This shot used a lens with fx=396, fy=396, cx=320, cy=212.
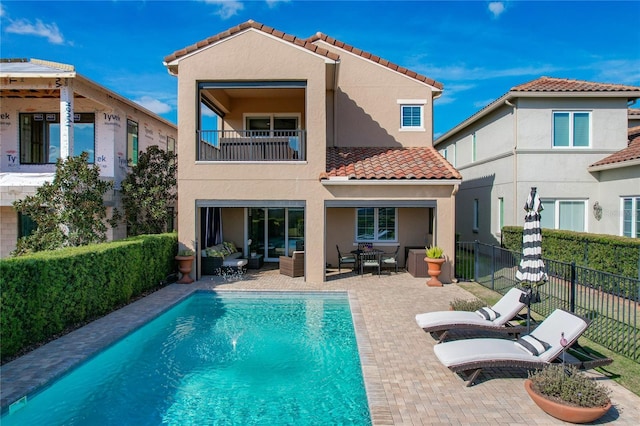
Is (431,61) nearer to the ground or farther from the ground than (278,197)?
farther from the ground

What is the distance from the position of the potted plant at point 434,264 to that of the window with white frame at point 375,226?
3880 millimetres

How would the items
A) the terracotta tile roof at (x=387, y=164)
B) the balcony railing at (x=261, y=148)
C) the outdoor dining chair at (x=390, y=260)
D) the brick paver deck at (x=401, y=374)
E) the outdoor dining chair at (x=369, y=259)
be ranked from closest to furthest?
the brick paver deck at (x=401, y=374)
the terracotta tile roof at (x=387, y=164)
the balcony railing at (x=261, y=148)
the outdoor dining chair at (x=369, y=259)
the outdoor dining chair at (x=390, y=260)

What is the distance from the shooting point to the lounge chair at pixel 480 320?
8.32m

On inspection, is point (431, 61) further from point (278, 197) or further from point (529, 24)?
point (278, 197)

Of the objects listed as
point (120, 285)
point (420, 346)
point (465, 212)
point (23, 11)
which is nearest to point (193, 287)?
point (120, 285)

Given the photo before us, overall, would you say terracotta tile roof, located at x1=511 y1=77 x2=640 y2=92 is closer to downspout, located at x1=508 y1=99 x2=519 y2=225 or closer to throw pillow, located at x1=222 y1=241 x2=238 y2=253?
downspout, located at x1=508 y1=99 x2=519 y2=225

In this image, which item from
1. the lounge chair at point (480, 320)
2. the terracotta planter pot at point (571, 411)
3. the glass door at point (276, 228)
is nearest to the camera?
the terracotta planter pot at point (571, 411)

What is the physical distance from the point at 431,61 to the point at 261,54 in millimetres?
17708

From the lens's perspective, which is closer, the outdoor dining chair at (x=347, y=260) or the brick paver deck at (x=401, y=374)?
the brick paver deck at (x=401, y=374)

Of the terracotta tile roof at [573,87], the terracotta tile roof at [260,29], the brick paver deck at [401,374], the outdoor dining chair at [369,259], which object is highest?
the terracotta tile roof at [260,29]

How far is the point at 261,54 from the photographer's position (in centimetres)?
1492

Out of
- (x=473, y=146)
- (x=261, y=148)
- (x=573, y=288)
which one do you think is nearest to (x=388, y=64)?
(x=261, y=148)

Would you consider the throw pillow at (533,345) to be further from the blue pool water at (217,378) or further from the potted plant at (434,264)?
the potted plant at (434,264)

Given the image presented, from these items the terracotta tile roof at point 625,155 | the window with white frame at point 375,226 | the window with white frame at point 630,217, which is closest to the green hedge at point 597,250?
the window with white frame at point 630,217
